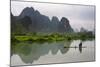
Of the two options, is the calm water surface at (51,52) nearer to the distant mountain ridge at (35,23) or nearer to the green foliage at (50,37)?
the green foliage at (50,37)

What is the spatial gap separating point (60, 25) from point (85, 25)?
36cm

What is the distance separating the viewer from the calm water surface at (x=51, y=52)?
2.44 m

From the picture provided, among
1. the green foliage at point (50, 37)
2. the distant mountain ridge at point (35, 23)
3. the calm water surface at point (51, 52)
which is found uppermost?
the distant mountain ridge at point (35, 23)

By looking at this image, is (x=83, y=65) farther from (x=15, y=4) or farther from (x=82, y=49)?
(x=15, y=4)

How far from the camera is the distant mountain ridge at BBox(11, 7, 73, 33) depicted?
244cm

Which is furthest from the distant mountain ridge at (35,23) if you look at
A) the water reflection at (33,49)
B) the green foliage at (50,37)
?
the water reflection at (33,49)

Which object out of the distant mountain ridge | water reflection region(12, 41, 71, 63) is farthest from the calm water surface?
the distant mountain ridge

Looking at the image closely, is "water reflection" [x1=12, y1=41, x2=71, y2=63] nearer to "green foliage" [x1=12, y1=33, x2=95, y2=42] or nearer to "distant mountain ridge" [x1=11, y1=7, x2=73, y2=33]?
"green foliage" [x1=12, y1=33, x2=95, y2=42]

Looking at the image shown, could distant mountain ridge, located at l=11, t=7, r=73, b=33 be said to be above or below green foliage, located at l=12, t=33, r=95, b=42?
above

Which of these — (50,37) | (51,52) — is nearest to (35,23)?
(50,37)

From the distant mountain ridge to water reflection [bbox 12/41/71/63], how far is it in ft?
0.54

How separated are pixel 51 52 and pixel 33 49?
0.23 m

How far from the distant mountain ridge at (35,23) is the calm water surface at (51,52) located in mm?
165

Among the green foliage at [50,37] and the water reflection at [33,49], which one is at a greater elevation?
the green foliage at [50,37]
